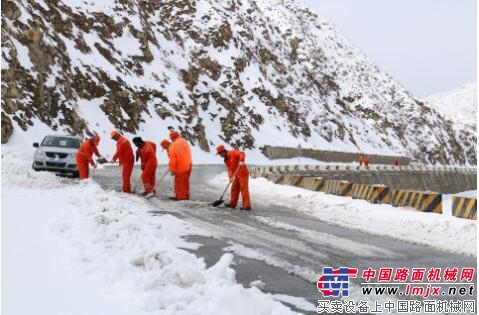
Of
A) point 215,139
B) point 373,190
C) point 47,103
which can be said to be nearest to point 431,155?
point 215,139

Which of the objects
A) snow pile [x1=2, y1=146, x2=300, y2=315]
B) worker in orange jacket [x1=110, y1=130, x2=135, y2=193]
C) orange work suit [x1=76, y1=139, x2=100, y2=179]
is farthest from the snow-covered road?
orange work suit [x1=76, y1=139, x2=100, y2=179]

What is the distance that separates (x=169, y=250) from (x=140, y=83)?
1758 inches

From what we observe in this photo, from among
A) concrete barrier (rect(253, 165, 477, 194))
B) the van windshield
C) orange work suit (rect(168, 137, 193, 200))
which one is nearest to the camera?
orange work suit (rect(168, 137, 193, 200))

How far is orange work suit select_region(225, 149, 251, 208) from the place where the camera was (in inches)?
482

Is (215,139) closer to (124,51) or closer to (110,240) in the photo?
(124,51)

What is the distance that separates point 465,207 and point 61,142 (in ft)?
45.8

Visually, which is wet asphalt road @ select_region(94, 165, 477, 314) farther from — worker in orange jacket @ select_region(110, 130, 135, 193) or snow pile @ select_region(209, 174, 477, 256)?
worker in orange jacket @ select_region(110, 130, 135, 193)

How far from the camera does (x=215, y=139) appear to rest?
172 feet

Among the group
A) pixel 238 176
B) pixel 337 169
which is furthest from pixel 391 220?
pixel 337 169

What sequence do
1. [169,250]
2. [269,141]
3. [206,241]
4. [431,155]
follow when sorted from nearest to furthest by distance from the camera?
[169,250], [206,241], [269,141], [431,155]

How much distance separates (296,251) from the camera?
7.36 meters

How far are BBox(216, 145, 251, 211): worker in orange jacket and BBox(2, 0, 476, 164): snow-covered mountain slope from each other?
22498 millimetres

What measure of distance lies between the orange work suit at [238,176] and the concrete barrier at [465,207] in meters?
4.75

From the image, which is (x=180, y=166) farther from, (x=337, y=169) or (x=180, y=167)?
(x=337, y=169)
